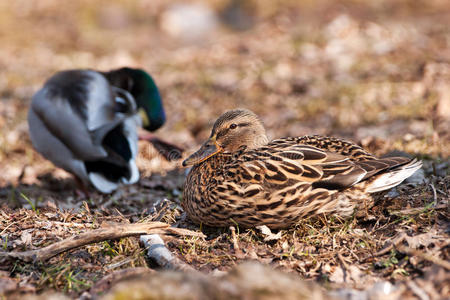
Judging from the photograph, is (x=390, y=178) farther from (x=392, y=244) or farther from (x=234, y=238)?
(x=234, y=238)

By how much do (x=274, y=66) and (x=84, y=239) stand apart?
547 cm

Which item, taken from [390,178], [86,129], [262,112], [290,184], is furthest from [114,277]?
[262,112]

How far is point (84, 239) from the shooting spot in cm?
280

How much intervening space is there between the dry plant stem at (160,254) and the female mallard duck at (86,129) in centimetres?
185

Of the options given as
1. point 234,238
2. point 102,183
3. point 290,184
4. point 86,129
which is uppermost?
point 290,184

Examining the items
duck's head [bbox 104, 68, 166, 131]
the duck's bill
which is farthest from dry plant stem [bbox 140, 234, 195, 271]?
duck's head [bbox 104, 68, 166, 131]

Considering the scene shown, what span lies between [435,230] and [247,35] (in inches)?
311

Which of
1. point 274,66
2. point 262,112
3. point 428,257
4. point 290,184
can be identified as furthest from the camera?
point 274,66

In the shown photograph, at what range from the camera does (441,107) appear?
5.52 meters

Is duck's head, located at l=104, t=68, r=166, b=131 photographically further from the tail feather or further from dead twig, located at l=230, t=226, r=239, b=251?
the tail feather

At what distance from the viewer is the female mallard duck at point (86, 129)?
15.9ft

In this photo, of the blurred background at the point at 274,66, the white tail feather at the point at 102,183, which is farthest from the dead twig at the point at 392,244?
the white tail feather at the point at 102,183

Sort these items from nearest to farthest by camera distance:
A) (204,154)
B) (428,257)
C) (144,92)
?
1. (428,257)
2. (204,154)
3. (144,92)

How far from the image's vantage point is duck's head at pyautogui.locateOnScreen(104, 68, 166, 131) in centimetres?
583
